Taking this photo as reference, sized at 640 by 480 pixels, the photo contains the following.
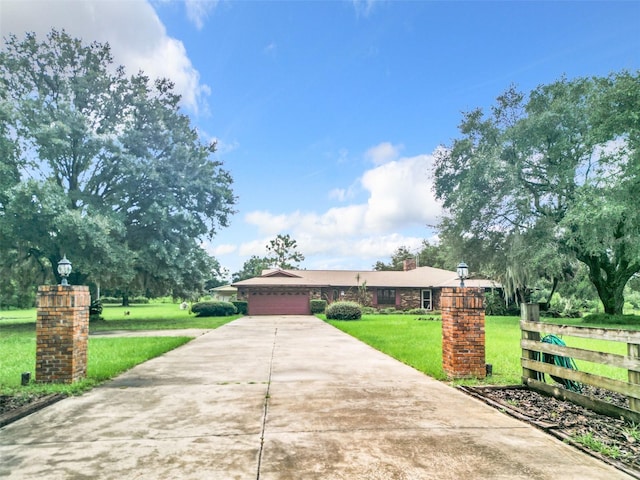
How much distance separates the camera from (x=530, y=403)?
5336mm

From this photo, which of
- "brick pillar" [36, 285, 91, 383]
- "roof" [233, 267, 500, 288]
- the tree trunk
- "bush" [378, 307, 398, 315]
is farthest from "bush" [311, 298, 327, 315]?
"brick pillar" [36, 285, 91, 383]

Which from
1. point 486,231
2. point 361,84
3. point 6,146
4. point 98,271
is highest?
point 361,84

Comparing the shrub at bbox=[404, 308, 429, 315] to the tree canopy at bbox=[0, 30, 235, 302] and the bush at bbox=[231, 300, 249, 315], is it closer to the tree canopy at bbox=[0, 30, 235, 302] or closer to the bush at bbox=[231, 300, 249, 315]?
the bush at bbox=[231, 300, 249, 315]

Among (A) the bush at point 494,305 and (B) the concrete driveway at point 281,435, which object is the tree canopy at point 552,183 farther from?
(B) the concrete driveway at point 281,435

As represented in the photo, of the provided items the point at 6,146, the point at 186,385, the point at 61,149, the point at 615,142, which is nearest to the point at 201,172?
the point at 61,149

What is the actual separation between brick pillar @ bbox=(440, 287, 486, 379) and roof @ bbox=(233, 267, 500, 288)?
24435 mm

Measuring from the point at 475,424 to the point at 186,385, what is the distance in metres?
4.15

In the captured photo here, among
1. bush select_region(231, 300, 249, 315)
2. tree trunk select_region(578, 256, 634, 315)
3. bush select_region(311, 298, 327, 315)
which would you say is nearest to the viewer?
tree trunk select_region(578, 256, 634, 315)

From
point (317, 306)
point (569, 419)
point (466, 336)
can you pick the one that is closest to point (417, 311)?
point (317, 306)

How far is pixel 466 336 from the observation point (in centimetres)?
680

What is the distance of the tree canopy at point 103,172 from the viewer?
64.4 ft

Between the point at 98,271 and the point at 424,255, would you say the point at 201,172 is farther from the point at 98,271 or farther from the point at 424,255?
the point at 424,255

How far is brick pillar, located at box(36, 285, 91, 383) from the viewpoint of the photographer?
6.43 metres

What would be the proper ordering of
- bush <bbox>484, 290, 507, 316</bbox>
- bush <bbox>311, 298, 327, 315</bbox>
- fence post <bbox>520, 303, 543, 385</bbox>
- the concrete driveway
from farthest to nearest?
bush <bbox>311, 298, 327, 315</bbox> < bush <bbox>484, 290, 507, 316</bbox> < fence post <bbox>520, 303, 543, 385</bbox> < the concrete driveway
